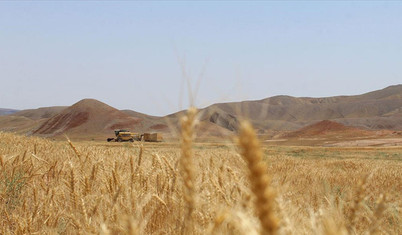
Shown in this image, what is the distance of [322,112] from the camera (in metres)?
143

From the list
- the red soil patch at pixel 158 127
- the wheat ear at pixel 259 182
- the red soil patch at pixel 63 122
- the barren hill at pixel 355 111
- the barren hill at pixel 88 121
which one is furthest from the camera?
the barren hill at pixel 355 111

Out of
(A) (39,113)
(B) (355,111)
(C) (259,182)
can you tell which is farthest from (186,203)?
(A) (39,113)

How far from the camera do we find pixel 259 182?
69cm

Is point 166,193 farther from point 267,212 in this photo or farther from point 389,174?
point 389,174

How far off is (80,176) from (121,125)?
77532mm

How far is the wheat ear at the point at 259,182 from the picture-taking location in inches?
27.3

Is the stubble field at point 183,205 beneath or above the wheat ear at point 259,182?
beneath

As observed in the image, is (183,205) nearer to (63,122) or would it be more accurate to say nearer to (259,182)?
(259,182)

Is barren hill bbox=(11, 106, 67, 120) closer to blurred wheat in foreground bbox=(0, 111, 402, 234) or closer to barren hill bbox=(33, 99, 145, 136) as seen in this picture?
barren hill bbox=(33, 99, 145, 136)

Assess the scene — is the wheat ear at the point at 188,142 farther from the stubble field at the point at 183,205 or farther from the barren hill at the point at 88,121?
the barren hill at the point at 88,121

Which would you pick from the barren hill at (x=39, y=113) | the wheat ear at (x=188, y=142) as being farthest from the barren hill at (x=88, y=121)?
the barren hill at (x=39, y=113)

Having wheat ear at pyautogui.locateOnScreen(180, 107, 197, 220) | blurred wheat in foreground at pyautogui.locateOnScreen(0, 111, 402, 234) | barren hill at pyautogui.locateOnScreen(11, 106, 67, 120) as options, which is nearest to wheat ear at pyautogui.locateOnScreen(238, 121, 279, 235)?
blurred wheat in foreground at pyautogui.locateOnScreen(0, 111, 402, 234)

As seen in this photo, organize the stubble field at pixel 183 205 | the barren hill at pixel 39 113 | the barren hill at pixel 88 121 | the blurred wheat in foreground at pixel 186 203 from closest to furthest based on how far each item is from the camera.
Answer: the blurred wheat in foreground at pixel 186 203, the stubble field at pixel 183 205, the barren hill at pixel 88 121, the barren hill at pixel 39 113

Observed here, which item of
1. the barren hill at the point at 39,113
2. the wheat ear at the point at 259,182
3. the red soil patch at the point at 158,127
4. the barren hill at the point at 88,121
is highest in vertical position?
the barren hill at the point at 39,113
